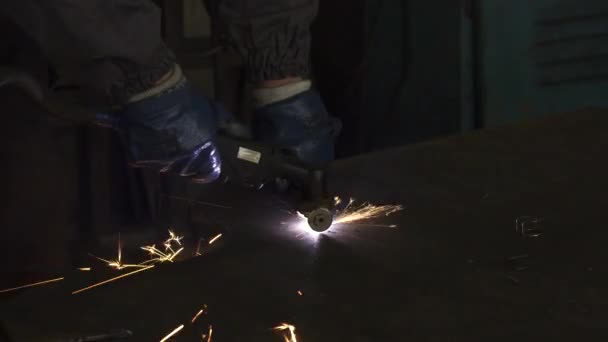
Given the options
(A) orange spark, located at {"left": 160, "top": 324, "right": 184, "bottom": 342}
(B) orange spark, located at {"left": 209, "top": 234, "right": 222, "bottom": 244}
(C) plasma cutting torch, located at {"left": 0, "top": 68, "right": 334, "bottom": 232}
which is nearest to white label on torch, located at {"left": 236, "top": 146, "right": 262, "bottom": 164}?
(C) plasma cutting torch, located at {"left": 0, "top": 68, "right": 334, "bottom": 232}

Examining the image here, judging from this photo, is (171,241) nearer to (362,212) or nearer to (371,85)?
(362,212)

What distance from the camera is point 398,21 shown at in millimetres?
2070

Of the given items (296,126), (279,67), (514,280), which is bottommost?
(514,280)

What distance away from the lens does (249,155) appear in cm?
122

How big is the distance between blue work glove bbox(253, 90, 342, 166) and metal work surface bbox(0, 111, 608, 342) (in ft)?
0.37

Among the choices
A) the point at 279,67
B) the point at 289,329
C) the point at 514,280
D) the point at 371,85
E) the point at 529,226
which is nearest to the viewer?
the point at 289,329

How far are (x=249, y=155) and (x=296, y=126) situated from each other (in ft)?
0.78

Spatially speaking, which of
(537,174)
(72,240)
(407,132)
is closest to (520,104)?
(407,132)

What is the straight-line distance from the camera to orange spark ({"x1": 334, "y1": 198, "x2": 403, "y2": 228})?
120cm

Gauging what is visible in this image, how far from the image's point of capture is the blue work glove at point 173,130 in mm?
1216

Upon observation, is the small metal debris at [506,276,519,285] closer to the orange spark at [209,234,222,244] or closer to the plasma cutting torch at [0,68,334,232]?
the plasma cutting torch at [0,68,334,232]

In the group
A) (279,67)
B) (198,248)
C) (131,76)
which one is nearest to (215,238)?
(198,248)

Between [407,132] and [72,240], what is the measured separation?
0.96m

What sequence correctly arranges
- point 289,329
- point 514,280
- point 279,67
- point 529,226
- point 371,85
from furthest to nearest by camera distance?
point 371,85 → point 279,67 → point 529,226 → point 514,280 → point 289,329
